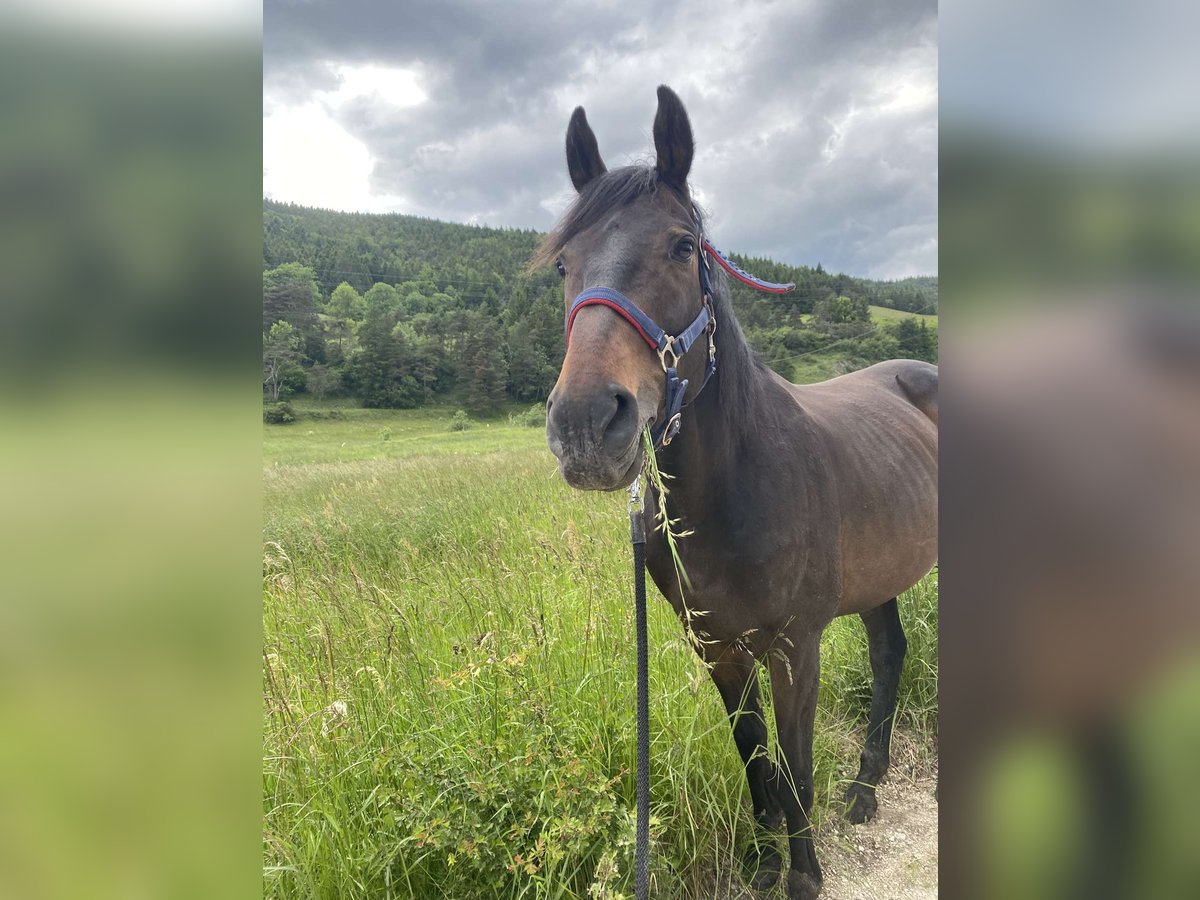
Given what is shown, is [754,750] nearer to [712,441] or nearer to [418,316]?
[712,441]

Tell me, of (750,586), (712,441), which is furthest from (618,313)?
(750,586)

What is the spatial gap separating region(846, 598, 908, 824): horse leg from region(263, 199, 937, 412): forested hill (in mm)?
23814

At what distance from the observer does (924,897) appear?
8.35 feet

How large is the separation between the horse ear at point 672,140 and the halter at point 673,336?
0.46ft

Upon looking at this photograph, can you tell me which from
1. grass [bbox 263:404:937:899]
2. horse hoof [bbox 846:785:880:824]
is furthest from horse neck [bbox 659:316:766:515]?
horse hoof [bbox 846:785:880:824]

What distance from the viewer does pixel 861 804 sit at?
3074 millimetres

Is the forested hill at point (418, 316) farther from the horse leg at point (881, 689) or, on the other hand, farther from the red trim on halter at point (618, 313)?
the red trim on halter at point (618, 313)

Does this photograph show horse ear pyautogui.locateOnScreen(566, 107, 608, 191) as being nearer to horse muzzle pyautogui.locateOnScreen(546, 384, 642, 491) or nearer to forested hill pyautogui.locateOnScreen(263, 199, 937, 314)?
horse muzzle pyautogui.locateOnScreen(546, 384, 642, 491)

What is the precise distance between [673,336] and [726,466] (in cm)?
56

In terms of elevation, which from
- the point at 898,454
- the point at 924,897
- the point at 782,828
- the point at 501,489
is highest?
the point at 898,454
